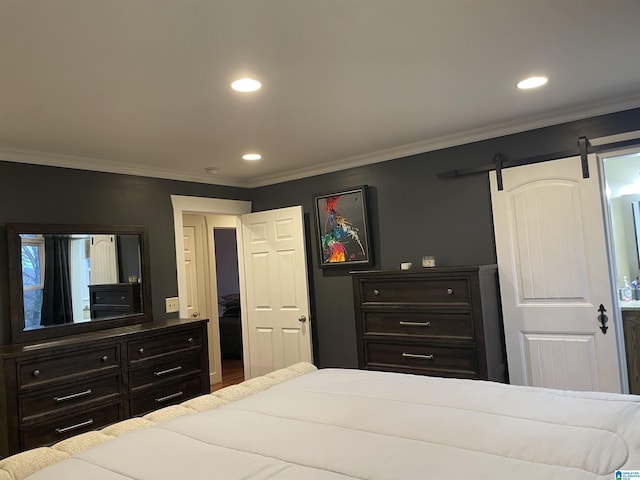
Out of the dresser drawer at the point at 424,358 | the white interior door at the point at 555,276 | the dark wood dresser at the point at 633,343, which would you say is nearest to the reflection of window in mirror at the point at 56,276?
the dresser drawer at the point at 424,358

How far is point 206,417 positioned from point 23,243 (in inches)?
95.3

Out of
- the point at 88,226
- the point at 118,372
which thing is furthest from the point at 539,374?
the point at 88,226

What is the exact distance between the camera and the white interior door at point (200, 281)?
548 cm

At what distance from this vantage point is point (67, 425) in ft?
9.81

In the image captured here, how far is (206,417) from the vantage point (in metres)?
1.64

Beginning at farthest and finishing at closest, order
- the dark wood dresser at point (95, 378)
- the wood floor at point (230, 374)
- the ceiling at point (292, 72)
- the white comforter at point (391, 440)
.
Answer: the wood floor at point (230, 374) < the dark wood dresser at point (95, 378) < the ceiling at point (292, 72) < the white comforter at point (391, 440)

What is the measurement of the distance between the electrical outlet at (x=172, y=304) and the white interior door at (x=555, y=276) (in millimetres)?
2753

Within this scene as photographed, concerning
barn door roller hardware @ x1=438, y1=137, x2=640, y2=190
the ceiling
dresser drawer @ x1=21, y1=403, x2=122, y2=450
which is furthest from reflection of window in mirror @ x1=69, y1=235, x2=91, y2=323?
barn door roller hardware @ x1=438, y1=137, x2=640, y2=190

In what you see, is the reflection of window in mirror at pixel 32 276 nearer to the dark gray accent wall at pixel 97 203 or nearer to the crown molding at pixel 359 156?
the dark gray accent wall at pixel 97 203

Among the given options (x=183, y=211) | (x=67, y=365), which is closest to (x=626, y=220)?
(x=183, y=211)

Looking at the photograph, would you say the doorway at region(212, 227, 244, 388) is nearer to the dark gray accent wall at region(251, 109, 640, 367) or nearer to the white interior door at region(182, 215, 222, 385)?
the white interior door at region(182, 215, 222, 385)

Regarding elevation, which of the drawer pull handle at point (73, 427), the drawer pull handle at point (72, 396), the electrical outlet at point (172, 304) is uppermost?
the electrical outlet at point (172, 304)

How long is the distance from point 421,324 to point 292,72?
1.98 m

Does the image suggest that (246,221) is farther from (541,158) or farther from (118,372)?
(541,158)
